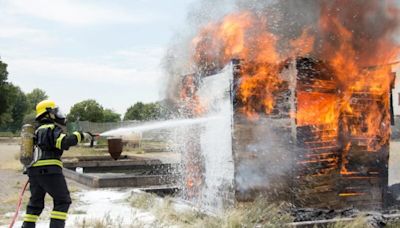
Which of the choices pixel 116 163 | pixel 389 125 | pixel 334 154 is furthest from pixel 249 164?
pixel 116 163

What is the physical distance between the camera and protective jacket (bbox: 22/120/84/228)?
605cm

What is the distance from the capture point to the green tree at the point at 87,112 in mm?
72500

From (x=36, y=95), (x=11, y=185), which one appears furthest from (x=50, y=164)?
(x=36, y=95)

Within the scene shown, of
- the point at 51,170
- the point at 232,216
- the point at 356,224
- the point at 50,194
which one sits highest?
the point at 51,170

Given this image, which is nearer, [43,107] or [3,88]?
[43,107]

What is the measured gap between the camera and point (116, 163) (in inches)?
723

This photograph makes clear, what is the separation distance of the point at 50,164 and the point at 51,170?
3.1 inches

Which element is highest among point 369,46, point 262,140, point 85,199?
point 369,46

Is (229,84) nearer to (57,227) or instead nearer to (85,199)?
(57,227)

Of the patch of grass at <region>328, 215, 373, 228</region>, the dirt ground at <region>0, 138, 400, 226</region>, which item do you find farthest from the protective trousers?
the patch of grass at <region>328, 215, 373, 228</region>

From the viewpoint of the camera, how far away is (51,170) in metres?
6.18

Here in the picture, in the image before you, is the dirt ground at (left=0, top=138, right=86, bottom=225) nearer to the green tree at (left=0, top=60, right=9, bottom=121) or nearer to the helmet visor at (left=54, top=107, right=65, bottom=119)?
the helmet visor at (left=54, top=107, right=65, bottom=119)

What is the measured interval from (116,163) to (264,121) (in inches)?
457

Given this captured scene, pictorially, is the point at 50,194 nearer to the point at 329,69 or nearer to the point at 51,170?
the point at 51,170
